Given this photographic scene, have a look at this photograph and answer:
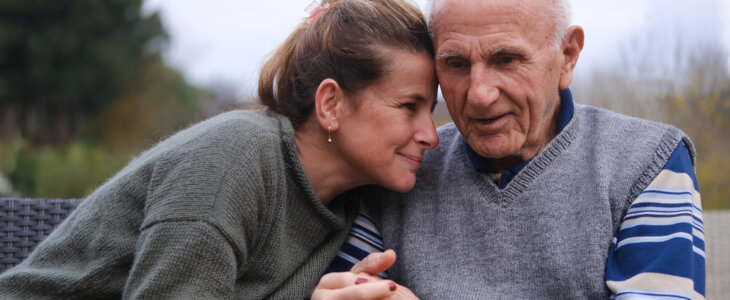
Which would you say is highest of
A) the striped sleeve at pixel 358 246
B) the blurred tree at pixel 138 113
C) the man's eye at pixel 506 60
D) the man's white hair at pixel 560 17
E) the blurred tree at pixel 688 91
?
the man's white hair at pixel 560 17

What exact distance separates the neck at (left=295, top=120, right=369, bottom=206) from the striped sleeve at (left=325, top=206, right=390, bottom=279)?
0.17 m

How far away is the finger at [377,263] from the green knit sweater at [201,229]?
6.7 inches

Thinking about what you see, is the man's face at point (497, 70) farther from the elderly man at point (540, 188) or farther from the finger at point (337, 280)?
the finger at point (337, 280)

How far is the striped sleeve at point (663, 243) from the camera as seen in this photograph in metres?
1.68

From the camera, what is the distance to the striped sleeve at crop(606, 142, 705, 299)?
1.68 meters

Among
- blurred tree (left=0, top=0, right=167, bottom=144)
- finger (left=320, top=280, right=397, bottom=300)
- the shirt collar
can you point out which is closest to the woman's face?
the shirt collar

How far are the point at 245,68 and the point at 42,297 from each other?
1030mm

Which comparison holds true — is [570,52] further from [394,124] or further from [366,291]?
[366,291]

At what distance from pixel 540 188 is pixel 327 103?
2.27 ft

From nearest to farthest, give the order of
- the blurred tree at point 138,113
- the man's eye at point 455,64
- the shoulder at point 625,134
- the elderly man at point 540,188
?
the elderly man at point 540,188 < the shoulder at point 625,134 < the man's eye at point 455,64 < the blurred tree at point 138,113

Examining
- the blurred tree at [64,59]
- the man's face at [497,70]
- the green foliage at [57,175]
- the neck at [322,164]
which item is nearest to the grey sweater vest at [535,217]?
the man's face at [497,70]

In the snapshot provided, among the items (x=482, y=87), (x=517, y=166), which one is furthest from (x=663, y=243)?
(x=482, y=87)

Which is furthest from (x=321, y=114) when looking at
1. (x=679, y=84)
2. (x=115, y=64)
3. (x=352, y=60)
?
(x=115, y=64)

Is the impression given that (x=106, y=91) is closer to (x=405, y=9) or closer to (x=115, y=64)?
(x=115, y=64)
